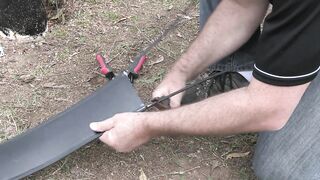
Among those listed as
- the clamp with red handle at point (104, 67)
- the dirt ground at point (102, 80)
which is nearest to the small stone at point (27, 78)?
the dirt ground at point (102, 80)

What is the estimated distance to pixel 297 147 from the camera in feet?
5.59

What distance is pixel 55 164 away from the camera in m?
1.84

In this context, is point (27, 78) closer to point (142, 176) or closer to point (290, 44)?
point (142, 176)

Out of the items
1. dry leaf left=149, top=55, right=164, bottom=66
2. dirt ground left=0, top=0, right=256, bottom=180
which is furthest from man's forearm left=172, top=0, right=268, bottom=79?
dry leaf left=149, top=55, right=164, bottom=66

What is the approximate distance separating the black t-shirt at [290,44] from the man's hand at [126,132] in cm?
41

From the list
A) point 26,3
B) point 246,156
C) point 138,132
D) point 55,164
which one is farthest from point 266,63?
point 26,3

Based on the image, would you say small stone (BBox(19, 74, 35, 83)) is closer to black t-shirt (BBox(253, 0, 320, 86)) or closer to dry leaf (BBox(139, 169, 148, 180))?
dry leaf (BBox(139, 169, 148, 180))

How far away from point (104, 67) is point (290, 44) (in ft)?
3.22

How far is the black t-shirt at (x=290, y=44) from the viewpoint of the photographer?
1.27m

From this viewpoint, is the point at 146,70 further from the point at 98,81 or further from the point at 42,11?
the point at 42,11

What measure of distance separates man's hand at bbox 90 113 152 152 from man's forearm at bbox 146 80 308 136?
34 mm

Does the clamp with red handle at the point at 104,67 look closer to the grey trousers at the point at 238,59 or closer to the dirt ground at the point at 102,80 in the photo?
the dirt ground at the point at 102,80

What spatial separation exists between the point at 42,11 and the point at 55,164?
833mm

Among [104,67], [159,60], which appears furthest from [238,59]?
[104,67]
